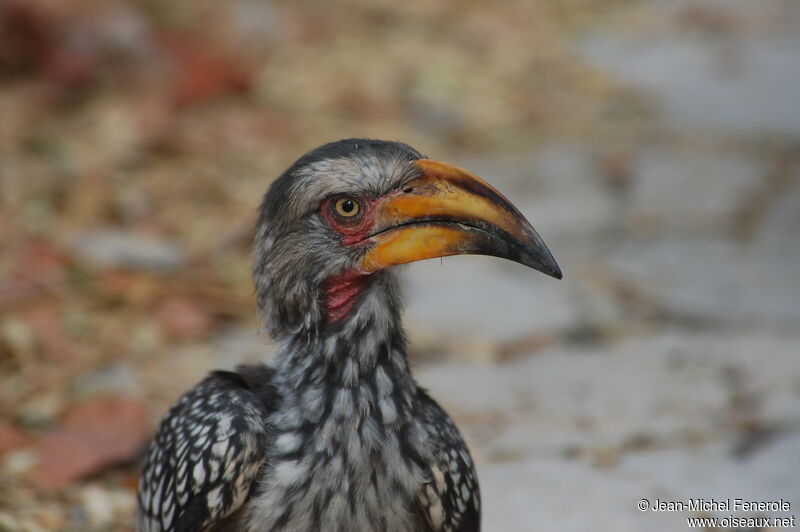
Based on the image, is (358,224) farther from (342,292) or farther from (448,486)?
(448,486)

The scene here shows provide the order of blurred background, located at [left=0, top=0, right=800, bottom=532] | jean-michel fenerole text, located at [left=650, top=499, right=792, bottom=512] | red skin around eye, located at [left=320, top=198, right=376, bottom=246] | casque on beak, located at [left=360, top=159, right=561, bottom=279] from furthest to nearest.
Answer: blurred background, located at [left=0, top=0, right=800, bottom=532] → jean-michel fenerole text, located at [left=650, top=499, right=792, bottom=512] → red skin around eye, located at [left=320, top=198, right=376, bottom=246] → casque on beak, located at [left=360, top=159, right=561, bottom=279]

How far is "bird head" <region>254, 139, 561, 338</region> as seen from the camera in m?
2.89

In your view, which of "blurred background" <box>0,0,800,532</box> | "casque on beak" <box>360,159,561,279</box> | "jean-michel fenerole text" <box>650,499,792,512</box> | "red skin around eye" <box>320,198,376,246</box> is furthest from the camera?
"blurred background" <box>0,0,800,532</box>

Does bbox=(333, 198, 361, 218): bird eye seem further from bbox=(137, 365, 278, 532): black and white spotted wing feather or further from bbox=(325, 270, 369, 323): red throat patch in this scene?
bbox=(137, 365, 278, 532): black and white spotted wing feather

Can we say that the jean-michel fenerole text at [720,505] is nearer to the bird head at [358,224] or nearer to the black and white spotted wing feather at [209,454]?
the bird head at [358,224]

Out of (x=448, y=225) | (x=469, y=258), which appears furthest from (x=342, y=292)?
(x=469, y=258)

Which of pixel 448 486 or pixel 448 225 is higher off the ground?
pixel 448 225

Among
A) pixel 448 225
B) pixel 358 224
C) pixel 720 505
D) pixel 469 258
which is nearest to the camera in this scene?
pixel 448 225

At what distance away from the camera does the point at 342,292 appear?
3.03 meters

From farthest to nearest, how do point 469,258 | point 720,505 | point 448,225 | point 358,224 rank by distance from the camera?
point 469,258, point 720,505, point 358,224, point 448,225

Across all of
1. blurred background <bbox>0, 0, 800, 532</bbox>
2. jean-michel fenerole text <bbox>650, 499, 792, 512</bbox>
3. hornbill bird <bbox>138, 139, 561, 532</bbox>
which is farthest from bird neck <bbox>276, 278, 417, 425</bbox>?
jean-michel fenerole text <bbox>650, 499, 792, 512</bbox>

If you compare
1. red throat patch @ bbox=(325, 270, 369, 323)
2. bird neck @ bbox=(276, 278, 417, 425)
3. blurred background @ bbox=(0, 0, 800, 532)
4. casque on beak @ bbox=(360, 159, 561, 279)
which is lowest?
bird neck @ bbox=(276, 278, 417, 425)

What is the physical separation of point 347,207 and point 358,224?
6 centimetres

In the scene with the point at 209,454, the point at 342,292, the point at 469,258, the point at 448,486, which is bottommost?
the point at 209,454
